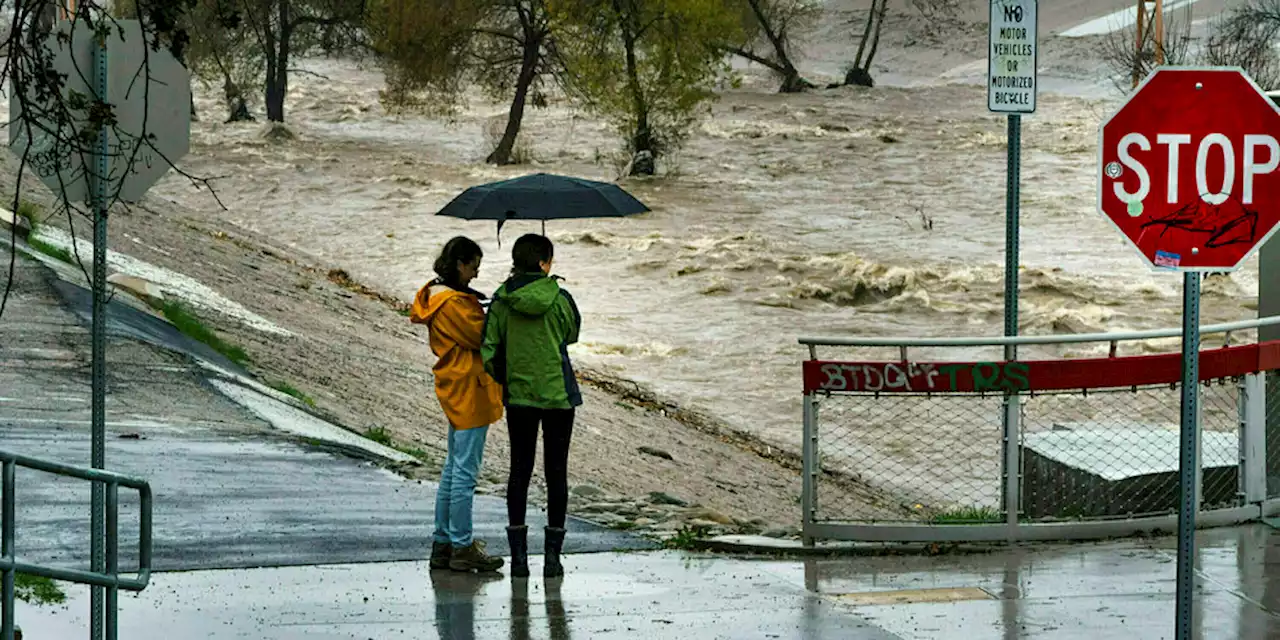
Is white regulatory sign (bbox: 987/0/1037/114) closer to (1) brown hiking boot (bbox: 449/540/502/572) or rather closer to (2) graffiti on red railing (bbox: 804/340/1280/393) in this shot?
(2) graffiti on red railing (bbox: 804/340/1280/393)

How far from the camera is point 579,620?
8141 mm

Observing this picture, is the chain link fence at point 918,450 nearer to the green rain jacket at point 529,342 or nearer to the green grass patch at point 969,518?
the green grass patch at point 969,518

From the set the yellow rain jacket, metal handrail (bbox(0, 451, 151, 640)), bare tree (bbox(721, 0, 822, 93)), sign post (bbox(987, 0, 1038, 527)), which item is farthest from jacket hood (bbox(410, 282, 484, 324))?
bare tree (bbox(721, 0, 822, 93))

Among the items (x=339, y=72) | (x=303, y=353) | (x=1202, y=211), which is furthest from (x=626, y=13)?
(x=1202, y=211)

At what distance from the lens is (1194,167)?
6.22 m

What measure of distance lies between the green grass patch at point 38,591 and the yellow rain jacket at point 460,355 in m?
1.92

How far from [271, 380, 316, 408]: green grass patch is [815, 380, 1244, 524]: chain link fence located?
4276mm

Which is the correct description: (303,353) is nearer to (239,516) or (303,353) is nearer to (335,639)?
(239,516)

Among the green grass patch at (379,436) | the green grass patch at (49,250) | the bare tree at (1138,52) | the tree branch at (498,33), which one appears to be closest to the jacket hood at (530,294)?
the green grass patch at (379,436)

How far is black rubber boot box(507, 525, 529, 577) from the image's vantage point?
8906mm

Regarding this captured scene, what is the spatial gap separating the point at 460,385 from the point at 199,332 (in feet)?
31.3

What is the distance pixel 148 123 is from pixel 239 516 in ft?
11.1

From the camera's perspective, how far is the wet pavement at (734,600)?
26.1 ft

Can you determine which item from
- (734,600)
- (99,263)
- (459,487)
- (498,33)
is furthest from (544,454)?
(498,33)
